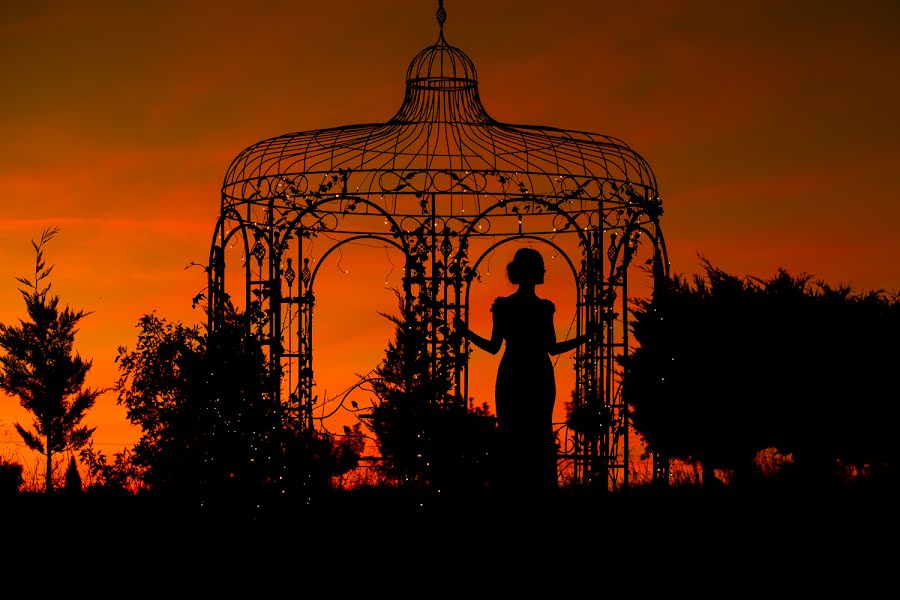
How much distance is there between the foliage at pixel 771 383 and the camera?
14.7 metres

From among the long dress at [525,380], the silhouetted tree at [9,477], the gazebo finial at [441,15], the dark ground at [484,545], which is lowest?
the dark ground at [484,545]

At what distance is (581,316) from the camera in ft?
39.9

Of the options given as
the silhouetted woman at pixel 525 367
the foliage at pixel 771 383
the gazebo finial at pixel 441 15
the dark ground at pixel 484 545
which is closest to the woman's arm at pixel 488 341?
the silhouetted woman at pixel 525 367

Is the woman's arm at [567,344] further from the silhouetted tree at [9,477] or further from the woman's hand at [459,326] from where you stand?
the silhouetted tree at [9,477]

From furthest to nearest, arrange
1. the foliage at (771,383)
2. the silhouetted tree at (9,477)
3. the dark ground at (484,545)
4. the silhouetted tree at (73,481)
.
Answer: the foliage at (771,383)
the silhouetted tree at (9,477)
the silhouetted tree at (73,481)
the dark ground at (484,545)

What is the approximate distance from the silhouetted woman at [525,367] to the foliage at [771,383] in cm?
496

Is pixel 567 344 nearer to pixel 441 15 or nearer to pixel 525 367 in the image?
pixel 525 367

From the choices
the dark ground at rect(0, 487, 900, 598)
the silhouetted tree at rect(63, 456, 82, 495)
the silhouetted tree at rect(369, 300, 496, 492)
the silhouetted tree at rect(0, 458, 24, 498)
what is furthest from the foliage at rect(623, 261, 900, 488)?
the silhouetted tree at rect(0, 458, 24, 498)

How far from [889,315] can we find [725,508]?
5359mm

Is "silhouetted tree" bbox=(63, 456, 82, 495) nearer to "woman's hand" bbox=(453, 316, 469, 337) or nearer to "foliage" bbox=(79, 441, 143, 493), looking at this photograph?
"foliage" bbox=(79, 441, 143, 493)

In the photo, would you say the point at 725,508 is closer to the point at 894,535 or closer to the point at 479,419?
the point at 894,535

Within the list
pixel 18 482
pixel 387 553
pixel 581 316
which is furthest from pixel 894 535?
pixel 18 482

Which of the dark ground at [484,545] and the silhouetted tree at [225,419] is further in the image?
the silhouetted tree at [225,419]

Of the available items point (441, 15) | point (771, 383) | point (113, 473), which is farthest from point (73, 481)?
point (771, 383)
